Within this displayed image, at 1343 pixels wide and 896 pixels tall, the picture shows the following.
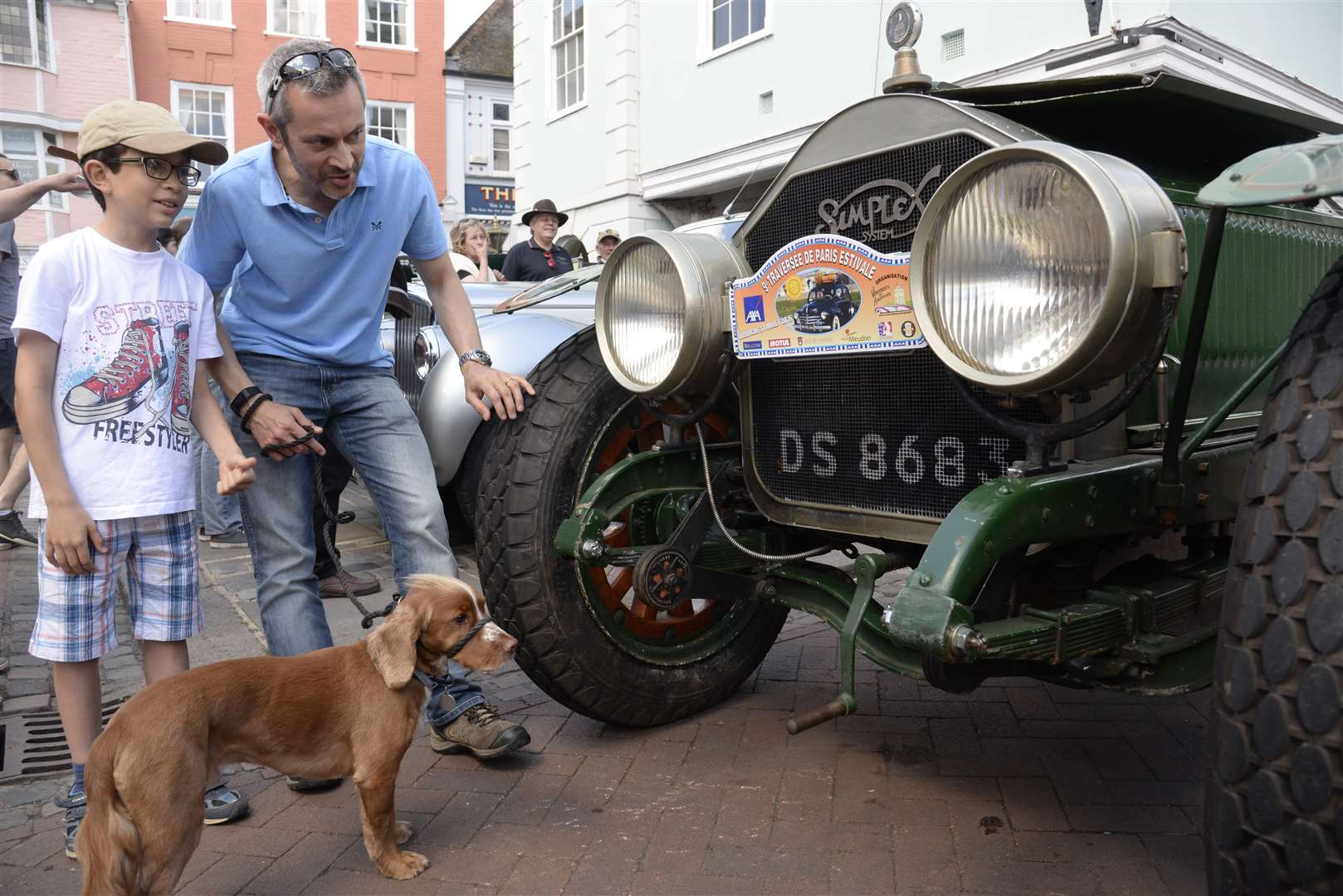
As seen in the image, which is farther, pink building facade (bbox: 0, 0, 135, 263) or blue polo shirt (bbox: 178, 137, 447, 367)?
pink building facade (bbox: 0, 0, 135, 263)

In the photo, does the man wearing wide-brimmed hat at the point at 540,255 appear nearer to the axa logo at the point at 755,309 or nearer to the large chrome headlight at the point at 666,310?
the large chrome headlight at the point at 666,310

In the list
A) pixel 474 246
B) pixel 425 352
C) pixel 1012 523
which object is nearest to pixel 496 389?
pixel 1012 523

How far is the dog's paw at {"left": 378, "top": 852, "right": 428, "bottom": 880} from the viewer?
2150 mm

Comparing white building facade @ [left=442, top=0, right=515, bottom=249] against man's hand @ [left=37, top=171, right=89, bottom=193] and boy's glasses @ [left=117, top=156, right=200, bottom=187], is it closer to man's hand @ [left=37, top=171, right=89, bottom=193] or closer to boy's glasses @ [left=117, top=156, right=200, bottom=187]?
man's hand @ [left=37, top=171, right=89, bottom=193]

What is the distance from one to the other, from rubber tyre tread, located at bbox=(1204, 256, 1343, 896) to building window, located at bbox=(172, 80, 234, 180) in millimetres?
27701

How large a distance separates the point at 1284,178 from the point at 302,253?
2092 millimetres

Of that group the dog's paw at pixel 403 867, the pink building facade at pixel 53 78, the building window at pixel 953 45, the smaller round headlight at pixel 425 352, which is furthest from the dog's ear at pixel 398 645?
the pink building facade at pixel 53 78

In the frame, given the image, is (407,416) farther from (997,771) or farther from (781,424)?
(997,771)

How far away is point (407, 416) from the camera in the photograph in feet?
9.07

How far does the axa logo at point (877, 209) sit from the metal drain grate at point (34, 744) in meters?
2.31

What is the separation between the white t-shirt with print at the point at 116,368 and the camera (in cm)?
221

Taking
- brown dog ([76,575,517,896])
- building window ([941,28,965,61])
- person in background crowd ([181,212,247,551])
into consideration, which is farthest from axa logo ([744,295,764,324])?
building window ([941,28,965,61])

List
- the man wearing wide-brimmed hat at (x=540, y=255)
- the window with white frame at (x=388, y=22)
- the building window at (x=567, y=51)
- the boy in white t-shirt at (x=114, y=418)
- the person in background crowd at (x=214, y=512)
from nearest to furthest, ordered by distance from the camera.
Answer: the boy in white t-shirt at (x=114, y=418), the person in background crowd at (x=214, y=512), the man wearing wide-brimmed hat at (x=540, y=255), the building window at (x=567, y=51), the window with white frame at (x=388, y=22)

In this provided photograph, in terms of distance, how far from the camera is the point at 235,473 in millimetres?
2295
